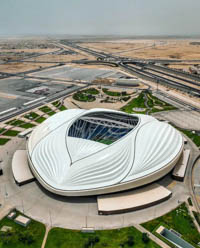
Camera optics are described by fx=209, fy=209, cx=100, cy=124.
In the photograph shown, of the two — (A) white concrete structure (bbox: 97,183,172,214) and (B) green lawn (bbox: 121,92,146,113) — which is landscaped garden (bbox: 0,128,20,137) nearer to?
(A) white concrete structure (bbox: 97,183,172,214)

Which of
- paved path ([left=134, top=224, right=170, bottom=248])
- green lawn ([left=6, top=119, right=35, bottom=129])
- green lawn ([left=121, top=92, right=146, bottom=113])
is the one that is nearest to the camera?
paved path ([left=134, top=224, right=170, bottom=248])

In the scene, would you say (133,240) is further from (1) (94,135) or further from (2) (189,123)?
(2) (189,123)

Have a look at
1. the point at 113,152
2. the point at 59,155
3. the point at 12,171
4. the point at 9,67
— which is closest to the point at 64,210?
the point at 59,155

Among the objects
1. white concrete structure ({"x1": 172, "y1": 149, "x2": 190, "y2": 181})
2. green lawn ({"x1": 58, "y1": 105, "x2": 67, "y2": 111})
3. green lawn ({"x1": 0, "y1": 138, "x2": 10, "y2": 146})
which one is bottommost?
green lawn ({"x1": 0, "y1": 138, "x2": 10, "y2": 146})

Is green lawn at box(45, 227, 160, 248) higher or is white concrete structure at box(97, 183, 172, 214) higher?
white concrete structure at box(97, 183, 172, 214)

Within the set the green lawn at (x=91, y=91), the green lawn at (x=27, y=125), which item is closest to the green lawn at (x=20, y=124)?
the green lawn at (x=27, y=125)

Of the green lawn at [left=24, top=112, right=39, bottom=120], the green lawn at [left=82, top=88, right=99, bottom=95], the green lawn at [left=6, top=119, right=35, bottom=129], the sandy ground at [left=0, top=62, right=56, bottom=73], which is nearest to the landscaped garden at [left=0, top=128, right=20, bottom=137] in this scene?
the green lawn at [left=6, top=119, right=35, bottom=129]
